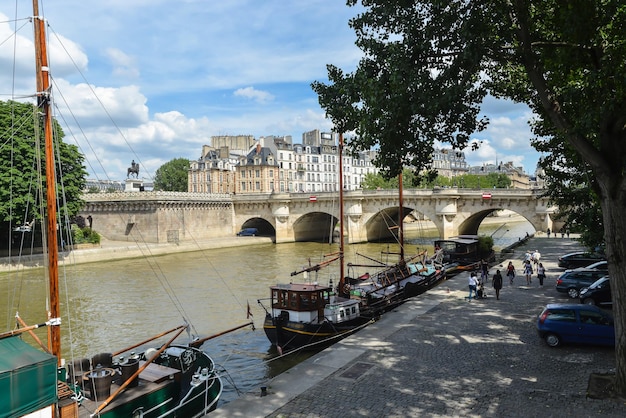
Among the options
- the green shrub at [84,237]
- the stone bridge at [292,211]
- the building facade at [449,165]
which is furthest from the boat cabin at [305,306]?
the building facade at [449,165]

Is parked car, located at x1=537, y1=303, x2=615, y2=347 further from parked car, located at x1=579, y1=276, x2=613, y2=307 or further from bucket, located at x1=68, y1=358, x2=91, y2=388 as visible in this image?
bucket, located at x1=68, y1=358, x2=91, y2=388

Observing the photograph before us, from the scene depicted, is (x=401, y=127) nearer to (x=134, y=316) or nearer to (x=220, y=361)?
(x=220, y=361)

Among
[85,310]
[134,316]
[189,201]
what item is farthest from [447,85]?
[189,201]

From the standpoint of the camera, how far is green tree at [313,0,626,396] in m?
10.4

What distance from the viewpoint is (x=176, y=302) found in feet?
94.1

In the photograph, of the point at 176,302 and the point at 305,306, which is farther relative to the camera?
the point at 176,302

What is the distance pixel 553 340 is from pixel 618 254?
5.30 m

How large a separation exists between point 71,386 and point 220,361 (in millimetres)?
6969

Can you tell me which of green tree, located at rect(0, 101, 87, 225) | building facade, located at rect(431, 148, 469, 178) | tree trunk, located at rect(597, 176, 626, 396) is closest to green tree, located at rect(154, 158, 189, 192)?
green tree, located at rect(0, 101, 87, 225)

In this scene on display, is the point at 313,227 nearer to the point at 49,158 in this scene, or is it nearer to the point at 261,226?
the point at 261,226

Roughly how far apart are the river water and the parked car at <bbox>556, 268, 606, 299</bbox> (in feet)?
Answer: 42.2

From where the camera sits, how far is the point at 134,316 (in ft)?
84.2

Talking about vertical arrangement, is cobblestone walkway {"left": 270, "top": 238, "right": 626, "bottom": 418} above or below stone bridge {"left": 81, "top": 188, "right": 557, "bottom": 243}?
below

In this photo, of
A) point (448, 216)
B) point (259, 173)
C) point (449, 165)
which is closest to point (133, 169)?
point (259, 173)
